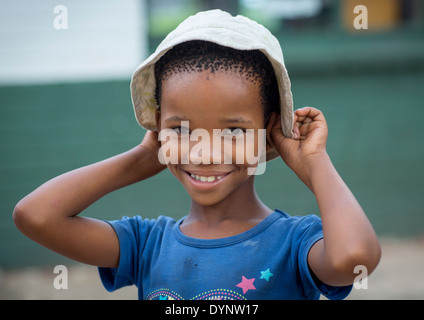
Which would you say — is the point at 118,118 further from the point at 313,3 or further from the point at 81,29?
the point at 313,3

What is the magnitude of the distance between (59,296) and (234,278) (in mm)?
3435

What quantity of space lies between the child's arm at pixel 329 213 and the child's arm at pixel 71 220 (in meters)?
0.74

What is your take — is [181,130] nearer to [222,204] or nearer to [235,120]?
[235,120]

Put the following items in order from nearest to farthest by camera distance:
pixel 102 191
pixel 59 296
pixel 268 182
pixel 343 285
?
pixel 343 285 < pixel 102 191 < pixel 59 296 < pixel 268 182

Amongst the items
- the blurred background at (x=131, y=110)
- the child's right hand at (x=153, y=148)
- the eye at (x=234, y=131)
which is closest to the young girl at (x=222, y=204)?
the eye at (x=234, y=131)

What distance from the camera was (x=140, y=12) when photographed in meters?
5.62

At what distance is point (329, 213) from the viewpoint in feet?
5.53

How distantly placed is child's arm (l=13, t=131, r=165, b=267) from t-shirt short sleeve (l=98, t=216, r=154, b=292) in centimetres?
3

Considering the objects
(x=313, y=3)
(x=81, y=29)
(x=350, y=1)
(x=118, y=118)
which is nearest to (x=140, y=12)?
(x=81, y=29)

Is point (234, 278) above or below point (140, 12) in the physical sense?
below

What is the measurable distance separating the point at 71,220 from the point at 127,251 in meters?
0.24

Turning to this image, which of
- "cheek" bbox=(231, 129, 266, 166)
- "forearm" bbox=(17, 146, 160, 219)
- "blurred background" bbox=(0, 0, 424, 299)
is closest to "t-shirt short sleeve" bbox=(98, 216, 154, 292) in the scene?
"forearm" bbox=(17, 146, 160, 219)

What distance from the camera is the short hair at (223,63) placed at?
1.84 meters

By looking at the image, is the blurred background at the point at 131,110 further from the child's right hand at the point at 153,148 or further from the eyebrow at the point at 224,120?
the eyebrow at the point at 224,120
